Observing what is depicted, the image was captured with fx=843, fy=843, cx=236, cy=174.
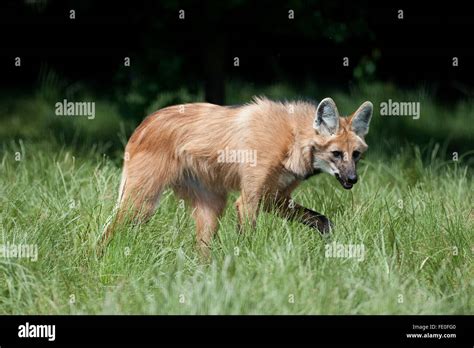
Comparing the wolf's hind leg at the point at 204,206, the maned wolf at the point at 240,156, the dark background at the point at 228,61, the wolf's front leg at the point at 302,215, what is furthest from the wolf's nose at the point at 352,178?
the dark background at the point at 228,61

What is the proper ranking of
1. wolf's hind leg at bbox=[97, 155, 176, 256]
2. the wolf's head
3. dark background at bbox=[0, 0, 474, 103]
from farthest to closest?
dark background at bbox=[0, 0, 474, 103] < wolf's hind leg at bbox=[97, 155, 176, 256] < the wolf's head

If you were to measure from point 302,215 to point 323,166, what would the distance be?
33cm

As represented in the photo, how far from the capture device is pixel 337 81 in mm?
11641

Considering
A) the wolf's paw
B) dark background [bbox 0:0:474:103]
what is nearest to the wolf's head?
the wolf's paw

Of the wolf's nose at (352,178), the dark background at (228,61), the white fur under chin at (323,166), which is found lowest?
the wolf's nose at (352,178)

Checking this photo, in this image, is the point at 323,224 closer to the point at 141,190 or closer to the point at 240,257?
the point at 240,257

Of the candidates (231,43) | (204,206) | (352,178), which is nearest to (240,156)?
(204,206)

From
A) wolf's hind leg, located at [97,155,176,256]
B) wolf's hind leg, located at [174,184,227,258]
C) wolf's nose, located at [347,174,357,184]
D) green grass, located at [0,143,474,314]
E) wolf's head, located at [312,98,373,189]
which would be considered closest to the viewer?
green grass, located at [0,143,474,314]

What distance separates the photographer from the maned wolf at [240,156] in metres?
5.05

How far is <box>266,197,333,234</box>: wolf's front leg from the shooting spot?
505 cm

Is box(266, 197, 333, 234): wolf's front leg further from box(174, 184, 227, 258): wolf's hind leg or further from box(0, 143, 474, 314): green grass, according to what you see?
box(174, 184, 227, 258): wolf's hind leg

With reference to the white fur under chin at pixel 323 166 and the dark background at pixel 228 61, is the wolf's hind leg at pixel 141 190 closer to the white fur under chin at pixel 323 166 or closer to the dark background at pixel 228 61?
the white fur under chin at pixel 323 166

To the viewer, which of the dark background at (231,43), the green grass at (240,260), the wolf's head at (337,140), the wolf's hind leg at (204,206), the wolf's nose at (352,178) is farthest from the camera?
the dark background at (231,43)

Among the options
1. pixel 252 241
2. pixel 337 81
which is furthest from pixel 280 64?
pixel 252 241
